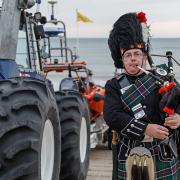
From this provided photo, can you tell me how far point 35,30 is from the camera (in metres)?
6.33

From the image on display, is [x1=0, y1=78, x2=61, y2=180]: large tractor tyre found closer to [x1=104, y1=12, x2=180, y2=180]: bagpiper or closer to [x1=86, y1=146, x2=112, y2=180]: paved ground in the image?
[x1=104, y1=12, x2=180, y2=180]: bagpiper

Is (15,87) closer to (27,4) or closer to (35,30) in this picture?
(27,4)

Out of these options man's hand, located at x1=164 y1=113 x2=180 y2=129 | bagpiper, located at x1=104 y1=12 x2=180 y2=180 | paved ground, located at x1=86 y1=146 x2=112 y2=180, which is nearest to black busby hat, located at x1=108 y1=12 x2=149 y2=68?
bagpiper, located at x1=104 y1=12 x2=180 y2=180

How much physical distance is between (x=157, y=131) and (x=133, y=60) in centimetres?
47

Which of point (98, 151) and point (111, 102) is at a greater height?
point (111, 102)

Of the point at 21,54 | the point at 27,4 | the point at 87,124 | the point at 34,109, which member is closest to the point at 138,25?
the point at 34,109

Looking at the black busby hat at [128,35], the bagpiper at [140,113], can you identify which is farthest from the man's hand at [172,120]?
the black busby hat at [128,35]

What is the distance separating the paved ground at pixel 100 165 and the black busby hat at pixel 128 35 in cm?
333

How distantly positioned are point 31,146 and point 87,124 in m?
2.81

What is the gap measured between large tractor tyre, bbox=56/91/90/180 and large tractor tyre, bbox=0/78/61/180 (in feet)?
4.44

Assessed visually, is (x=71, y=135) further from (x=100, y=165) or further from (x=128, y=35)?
(x=128, y=35)

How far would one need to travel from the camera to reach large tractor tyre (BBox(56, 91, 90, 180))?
5.77 metres

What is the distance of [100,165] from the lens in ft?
25.8

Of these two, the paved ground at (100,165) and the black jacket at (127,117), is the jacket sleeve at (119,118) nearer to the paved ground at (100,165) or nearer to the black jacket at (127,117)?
the black jacket at (127,117)
